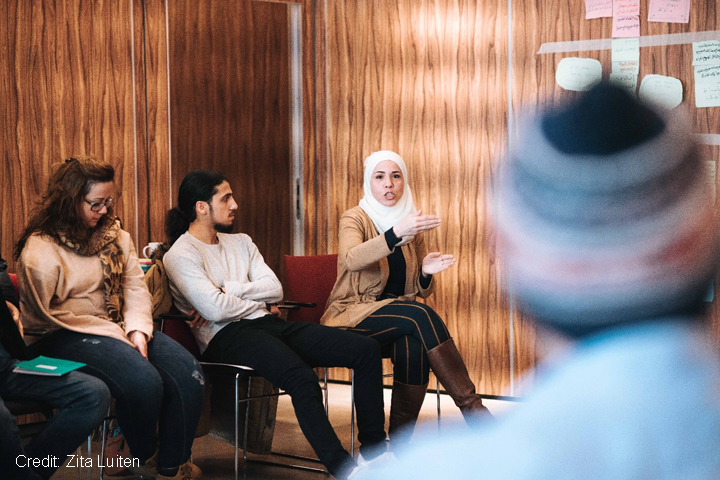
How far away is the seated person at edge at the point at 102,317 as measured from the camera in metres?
2.56

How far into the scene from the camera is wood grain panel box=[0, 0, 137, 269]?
3.72 metres

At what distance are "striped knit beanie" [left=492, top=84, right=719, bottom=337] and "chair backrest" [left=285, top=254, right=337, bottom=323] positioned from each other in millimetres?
2721

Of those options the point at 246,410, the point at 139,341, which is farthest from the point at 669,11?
the point at 139,341

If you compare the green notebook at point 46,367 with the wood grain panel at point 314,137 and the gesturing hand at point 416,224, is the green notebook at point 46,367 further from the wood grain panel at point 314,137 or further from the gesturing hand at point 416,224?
the wood grain panel at point 314,137

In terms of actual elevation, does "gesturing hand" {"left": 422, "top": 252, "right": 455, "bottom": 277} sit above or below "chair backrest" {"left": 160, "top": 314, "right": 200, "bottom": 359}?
above

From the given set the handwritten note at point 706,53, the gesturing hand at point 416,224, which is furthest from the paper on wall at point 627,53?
the gesturing hand at point 416,224

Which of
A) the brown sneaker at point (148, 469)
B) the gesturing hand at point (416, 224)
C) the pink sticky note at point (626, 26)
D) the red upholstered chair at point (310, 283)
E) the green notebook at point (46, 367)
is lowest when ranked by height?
the brown sneaker at point (148, 469)

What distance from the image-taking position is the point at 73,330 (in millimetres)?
2615

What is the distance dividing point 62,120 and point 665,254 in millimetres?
3670

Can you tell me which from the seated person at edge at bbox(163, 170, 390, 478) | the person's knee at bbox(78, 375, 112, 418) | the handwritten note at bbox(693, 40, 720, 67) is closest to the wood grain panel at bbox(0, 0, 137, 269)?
the seated person at edge at bbox(163, 170, 390, 478)

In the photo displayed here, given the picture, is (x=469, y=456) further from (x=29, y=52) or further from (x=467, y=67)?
(x=467, y=67)

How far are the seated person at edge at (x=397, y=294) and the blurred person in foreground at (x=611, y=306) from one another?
7.22ft

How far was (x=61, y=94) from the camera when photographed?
3.85 metres

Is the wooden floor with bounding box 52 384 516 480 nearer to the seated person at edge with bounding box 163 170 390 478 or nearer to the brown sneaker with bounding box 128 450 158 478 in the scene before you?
the brown sneaker with bounding box 128 450 158 478
